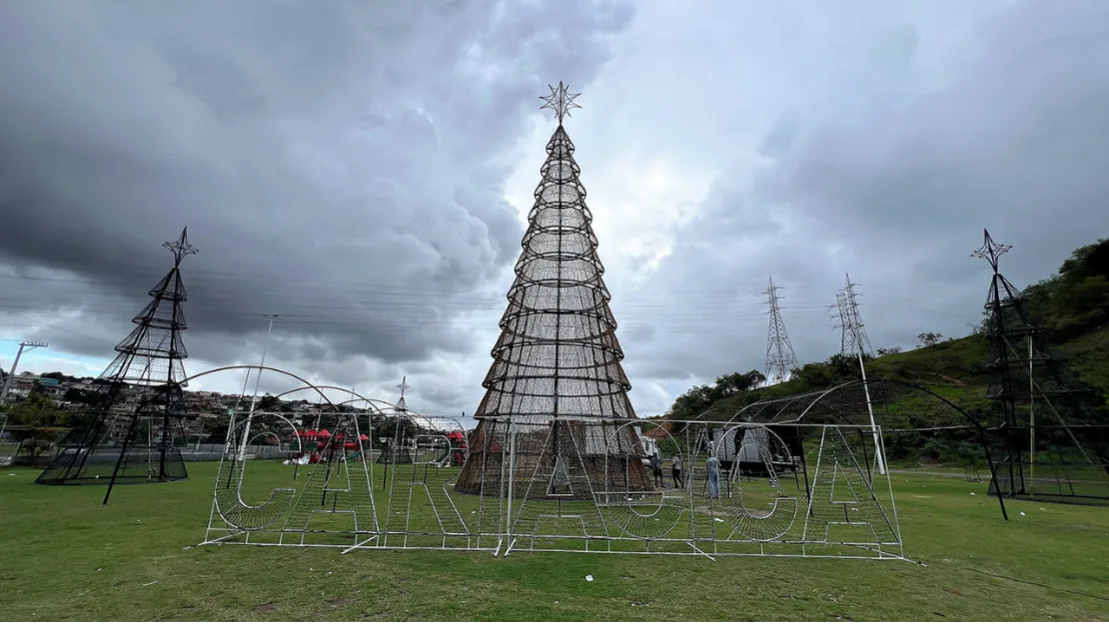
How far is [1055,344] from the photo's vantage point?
3900 centimetres

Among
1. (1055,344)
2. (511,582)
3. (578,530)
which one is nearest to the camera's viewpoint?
(511,582)

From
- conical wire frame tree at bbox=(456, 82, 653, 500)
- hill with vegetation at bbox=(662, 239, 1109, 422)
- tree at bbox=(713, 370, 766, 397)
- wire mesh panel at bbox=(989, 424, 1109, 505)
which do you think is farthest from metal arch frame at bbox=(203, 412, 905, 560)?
tree at bbox=(713, 370, 766, 397)

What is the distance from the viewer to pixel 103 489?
17.7 metres

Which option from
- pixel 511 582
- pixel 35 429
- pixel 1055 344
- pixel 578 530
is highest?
pixel 1055 344

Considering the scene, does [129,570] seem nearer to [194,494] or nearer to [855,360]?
[194,494]

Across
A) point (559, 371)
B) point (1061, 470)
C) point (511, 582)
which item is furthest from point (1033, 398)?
point (511, 582)

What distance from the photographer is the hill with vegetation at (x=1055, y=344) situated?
46.8 m

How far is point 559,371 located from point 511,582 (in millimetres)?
12026

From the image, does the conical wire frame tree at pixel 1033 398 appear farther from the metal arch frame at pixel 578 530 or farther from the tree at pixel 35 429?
the tree at pixel 35 429

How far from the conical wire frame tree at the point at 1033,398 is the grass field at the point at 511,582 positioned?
10172mm

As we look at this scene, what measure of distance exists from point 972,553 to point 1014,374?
1473 cm

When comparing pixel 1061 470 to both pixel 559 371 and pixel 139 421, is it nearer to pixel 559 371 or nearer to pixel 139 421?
pixel 559 371

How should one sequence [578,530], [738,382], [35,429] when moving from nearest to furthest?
[578,530] < [35,429] < [738,382]

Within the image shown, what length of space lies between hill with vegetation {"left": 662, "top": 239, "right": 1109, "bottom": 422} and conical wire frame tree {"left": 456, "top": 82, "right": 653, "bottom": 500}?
24143 mm
